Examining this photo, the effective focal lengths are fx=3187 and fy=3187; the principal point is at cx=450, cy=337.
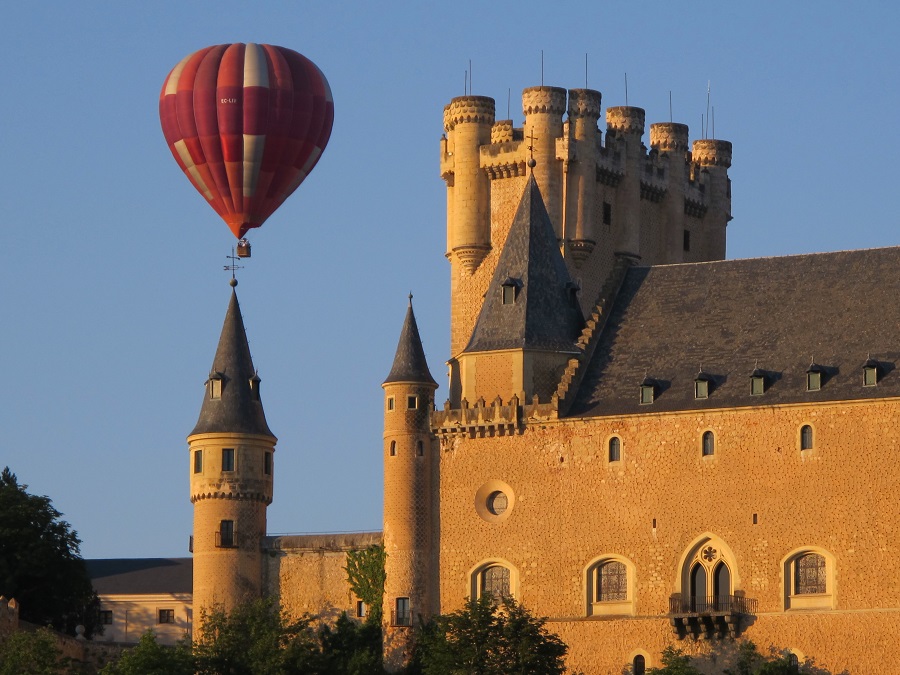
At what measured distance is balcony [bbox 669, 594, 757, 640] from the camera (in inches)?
3356

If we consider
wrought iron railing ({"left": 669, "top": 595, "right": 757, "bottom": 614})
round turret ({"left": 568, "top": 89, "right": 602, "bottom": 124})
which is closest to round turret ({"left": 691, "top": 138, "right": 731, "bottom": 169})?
round turret ({"left": 568, "top": 89, "right": 602, "bottom": 124})

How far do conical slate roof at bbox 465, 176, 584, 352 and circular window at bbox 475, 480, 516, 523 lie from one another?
13.3 ft

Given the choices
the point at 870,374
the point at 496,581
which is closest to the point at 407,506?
the point at 496,581

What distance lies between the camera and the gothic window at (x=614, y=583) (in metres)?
87.4

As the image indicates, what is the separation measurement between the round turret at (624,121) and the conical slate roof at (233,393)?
13.5m

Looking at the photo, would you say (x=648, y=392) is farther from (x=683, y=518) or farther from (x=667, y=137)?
(x=667, y=137)

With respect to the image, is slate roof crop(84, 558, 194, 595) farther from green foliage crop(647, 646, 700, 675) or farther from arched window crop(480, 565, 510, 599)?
green foliage crop(647, 646, 700, 675)

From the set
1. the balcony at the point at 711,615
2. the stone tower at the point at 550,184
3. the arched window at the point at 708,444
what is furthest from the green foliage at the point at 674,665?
the stone tower at the point at 550,184

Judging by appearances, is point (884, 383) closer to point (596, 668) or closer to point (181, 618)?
point (596, 668)

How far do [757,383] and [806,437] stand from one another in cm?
234

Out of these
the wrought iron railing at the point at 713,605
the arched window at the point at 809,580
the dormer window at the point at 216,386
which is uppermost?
the dormer window at the point at 216,386

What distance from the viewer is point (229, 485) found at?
3713 inches

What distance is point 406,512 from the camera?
90.5 m

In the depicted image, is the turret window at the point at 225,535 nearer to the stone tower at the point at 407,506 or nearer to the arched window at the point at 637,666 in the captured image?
the stone tower at the point at 407,506
